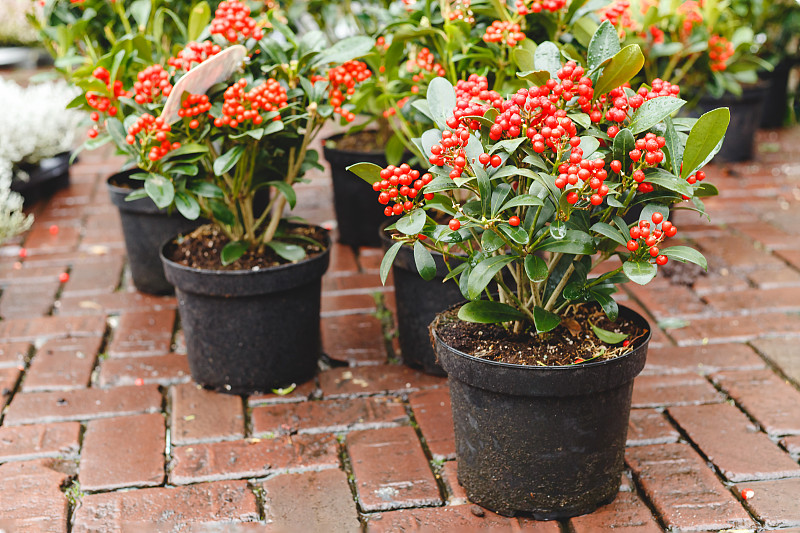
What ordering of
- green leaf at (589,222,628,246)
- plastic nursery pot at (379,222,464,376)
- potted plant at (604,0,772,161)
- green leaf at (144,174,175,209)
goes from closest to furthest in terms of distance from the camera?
green leaf at (589,222,628,246), green leaf at (144,174,175,209), plastic nursery pot at (379,222,464,376), potted plant at (604,0,772,161)

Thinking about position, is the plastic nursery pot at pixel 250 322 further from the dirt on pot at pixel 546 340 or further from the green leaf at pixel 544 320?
the green leaf at pixel 544 320

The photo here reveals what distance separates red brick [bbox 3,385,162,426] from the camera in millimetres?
2109

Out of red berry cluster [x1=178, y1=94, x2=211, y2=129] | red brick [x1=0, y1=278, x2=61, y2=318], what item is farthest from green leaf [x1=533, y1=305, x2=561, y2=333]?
red brick [x1=0, y1=278, x2=61, y2=318]

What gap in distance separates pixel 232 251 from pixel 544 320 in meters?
0.95

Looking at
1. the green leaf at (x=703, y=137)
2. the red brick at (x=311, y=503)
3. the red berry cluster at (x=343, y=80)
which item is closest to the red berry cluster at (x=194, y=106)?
the red berry cluster at (x=343, y=80)

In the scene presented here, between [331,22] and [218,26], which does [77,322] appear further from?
[331,22]

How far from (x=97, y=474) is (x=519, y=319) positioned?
106 cm

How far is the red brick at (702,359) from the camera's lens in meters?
2.30

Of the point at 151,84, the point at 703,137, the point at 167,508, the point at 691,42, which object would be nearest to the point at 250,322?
the point at 167,508

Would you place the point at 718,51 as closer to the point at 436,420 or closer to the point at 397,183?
the point at 436,420

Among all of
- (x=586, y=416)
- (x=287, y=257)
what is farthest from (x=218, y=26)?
(x=586, y=416)

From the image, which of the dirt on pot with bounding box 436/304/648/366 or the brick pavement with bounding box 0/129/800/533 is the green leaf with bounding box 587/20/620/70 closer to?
the dirt on pot with bounding box 436/304/648/366

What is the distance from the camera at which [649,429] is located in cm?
201

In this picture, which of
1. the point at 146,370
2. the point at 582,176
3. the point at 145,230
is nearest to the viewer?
the point at 582,176
